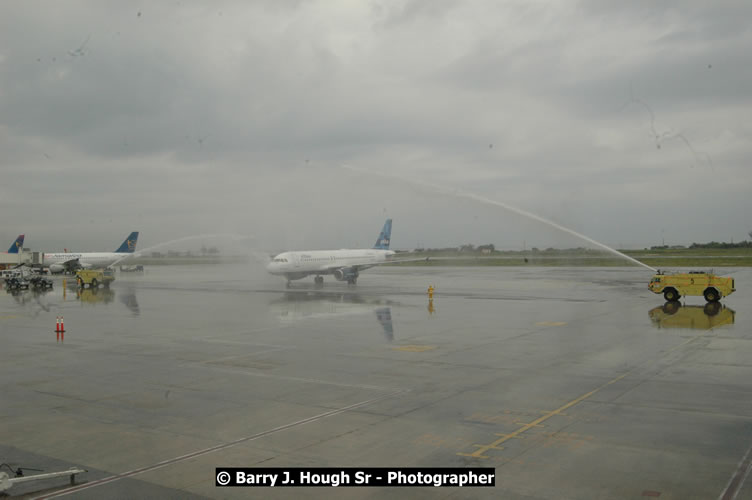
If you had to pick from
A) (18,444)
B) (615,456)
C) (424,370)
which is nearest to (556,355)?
(424,370)

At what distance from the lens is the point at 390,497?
32.8 feet

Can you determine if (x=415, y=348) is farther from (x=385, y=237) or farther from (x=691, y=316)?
(x=385, y=237)

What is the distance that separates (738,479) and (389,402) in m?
8.25

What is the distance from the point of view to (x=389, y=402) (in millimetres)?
16125

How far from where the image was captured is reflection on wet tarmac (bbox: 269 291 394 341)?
116 ft

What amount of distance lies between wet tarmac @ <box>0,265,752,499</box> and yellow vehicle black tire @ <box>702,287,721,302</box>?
852 cm

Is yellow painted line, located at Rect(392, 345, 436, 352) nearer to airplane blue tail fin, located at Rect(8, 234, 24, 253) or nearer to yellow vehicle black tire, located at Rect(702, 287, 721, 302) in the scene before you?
yellow vehicle black tire, located at Rect(702, 287, 721, 302)

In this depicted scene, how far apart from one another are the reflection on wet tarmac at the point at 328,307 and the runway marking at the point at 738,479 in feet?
56.6

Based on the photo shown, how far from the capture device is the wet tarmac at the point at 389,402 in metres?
10.9

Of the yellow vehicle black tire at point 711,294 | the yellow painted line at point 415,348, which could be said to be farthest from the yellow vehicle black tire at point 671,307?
the yellow painted line at point 415,348

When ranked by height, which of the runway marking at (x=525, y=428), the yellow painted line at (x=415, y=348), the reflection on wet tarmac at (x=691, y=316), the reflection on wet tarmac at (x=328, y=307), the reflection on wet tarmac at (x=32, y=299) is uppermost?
the reflection on wet tarmac at (x=32, y=299)

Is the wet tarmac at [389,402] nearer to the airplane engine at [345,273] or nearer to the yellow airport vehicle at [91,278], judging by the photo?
the airplane engine at [345,273]

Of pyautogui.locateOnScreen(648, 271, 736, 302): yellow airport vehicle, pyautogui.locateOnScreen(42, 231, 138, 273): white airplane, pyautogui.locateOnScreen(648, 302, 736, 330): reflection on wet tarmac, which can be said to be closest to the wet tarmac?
pyautogui.locateOnScreen(648, 302, 736, 330): reflection on wet tarmac

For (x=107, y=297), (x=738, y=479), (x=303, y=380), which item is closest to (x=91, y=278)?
(x=107, y=297)
